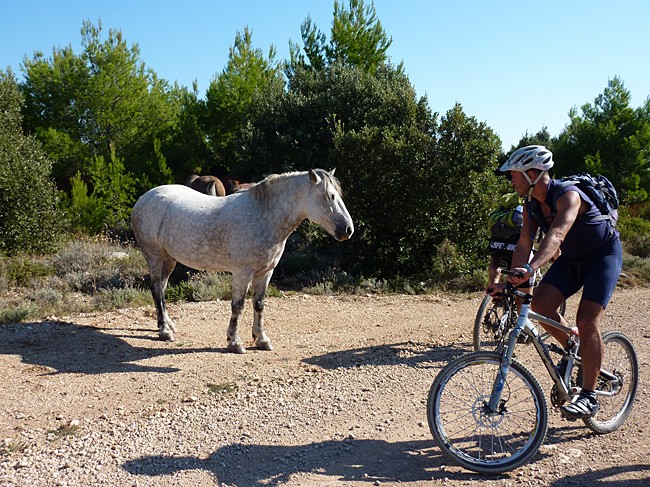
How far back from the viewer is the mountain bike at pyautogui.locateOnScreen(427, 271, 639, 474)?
3.71 metres

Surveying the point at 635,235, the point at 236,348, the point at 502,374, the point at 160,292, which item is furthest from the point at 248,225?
the point at 635,235

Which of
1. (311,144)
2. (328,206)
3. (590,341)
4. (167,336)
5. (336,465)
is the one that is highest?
(311,144)

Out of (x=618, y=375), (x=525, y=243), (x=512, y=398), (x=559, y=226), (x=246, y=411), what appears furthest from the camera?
(x=512, y=398)

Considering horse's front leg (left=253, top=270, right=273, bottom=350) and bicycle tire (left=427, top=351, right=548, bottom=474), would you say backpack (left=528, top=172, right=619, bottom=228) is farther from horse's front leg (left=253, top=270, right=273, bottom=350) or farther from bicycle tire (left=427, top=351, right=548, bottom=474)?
horse's front leg (left=253, top=270, right=273, bottom=350)

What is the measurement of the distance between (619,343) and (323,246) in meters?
9.60

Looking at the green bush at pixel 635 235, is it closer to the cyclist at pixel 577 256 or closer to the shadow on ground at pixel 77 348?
the cyclist at pixel 577 256

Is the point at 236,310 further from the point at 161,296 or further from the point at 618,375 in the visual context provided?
the point at 618,375

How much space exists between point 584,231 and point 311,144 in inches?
558

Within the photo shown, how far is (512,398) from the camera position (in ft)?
16.4

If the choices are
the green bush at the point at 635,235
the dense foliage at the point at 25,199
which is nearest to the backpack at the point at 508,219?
the green bush at the point at 635,235

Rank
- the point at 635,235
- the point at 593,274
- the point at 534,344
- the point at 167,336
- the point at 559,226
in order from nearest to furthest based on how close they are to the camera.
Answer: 1. the point at 559,226
2. the point at 534,344
3. the point at 593,274
4. the point at 167,336
5. the point at 635,235

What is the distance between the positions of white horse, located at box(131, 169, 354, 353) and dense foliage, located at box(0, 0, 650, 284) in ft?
19.3

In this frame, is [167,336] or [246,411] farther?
[167,336]

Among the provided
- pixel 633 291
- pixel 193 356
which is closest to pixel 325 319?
pixel 193 356
